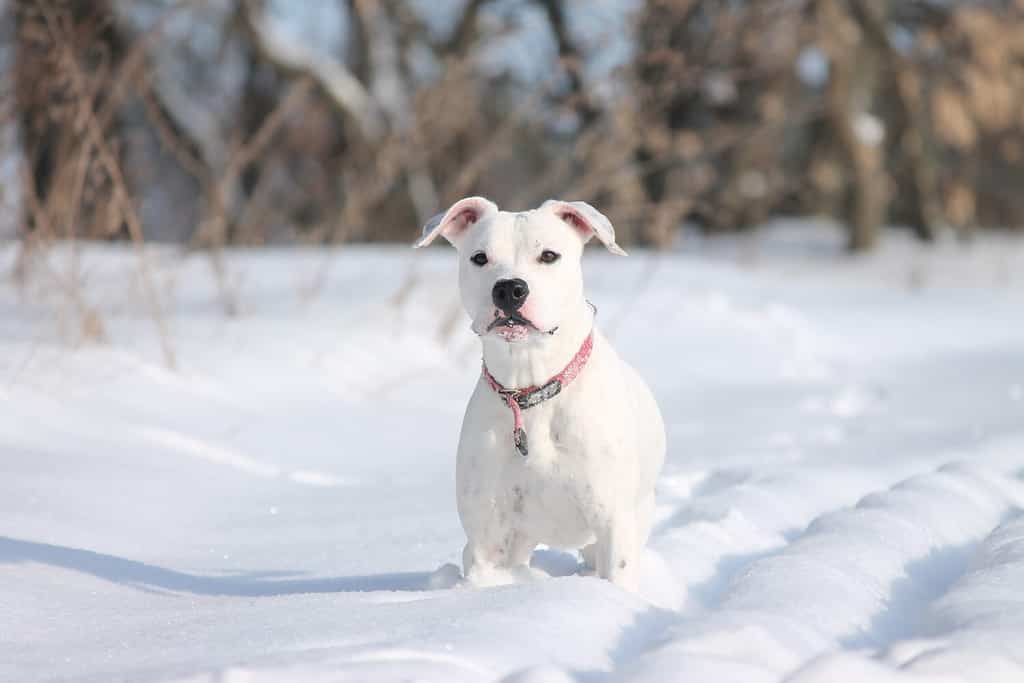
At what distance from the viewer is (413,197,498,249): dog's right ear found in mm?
2447

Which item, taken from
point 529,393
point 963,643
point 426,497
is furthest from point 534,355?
point 426,497

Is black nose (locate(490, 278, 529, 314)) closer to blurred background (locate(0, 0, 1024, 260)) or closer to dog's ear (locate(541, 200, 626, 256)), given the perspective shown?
dog's ear (locate(541, 200, 626, 256))

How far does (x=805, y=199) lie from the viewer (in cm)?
1977

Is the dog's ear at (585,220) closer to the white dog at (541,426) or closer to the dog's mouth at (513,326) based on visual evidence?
the white dog at (541,426)

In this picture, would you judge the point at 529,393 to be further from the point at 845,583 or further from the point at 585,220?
the point at 845,583

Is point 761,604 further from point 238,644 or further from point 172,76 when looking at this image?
point 172,76

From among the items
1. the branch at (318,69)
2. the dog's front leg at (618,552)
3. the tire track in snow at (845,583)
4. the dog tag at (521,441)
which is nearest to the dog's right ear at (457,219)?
the dog tag at (521,441)

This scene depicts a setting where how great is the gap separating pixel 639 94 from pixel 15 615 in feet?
14.7

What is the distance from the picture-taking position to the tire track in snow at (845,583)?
1.81m

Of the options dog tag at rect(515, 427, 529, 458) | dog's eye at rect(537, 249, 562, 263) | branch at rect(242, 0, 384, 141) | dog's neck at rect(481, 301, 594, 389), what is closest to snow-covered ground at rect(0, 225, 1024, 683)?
dog tag at rect(515, 427, 529, 458)

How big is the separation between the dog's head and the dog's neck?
0.05 meters

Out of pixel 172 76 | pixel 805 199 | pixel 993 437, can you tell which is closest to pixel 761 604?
pixel 993 437

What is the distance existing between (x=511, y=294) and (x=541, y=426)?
0.29 meters

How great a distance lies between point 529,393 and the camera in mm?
2367
